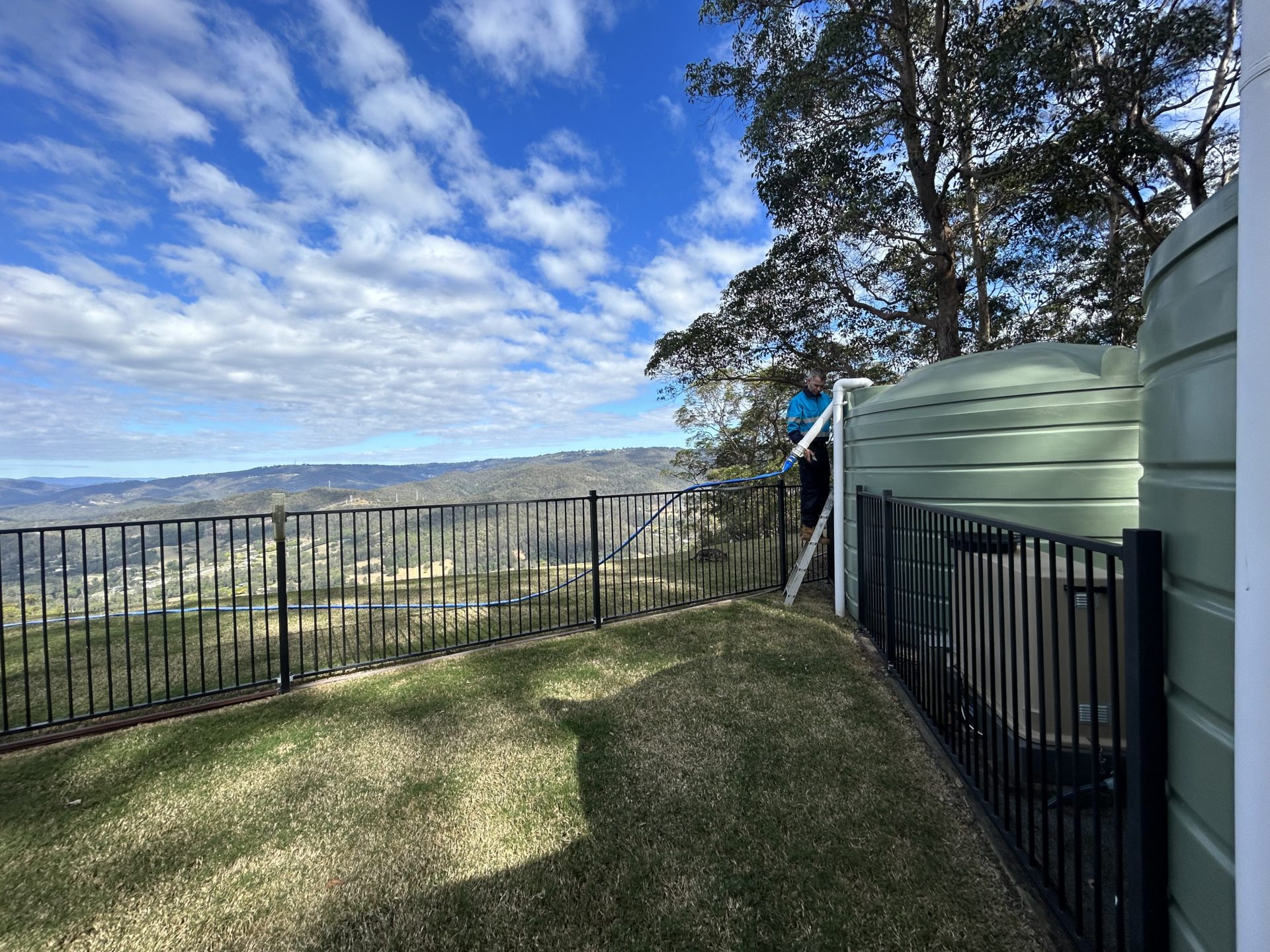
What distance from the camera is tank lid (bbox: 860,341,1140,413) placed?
3.39 metres

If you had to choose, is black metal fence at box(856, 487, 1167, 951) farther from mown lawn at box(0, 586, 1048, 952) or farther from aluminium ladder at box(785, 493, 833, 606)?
aluminium ladder at box(785, 493, 833, 606)

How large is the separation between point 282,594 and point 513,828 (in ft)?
9.27

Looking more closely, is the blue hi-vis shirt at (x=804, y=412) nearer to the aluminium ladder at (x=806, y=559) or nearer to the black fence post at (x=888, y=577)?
the aluminium ladder at (x=806, y=559)

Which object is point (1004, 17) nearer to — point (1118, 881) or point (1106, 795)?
point (1106, 795)

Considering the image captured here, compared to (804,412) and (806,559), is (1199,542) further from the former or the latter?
(804,412)

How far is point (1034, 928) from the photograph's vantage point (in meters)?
1.82

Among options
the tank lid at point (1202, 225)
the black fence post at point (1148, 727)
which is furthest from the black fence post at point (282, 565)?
the tank lid at point (1202, 225)

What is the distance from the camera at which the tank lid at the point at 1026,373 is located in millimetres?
3391

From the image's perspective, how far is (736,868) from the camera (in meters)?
2.16

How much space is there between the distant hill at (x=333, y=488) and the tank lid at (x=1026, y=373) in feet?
10.2

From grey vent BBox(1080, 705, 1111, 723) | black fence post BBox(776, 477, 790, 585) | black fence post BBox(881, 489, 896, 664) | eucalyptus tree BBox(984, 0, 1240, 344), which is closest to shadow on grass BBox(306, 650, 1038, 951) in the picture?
grey vent BBox(1080, 705, 1111, 723)

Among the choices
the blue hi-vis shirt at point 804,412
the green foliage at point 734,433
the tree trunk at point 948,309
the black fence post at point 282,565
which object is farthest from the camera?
the green foliage at point 734,433

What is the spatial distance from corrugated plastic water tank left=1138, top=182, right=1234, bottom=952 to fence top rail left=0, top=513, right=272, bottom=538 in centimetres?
514

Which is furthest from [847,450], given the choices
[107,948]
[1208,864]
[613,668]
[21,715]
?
[21,715]
